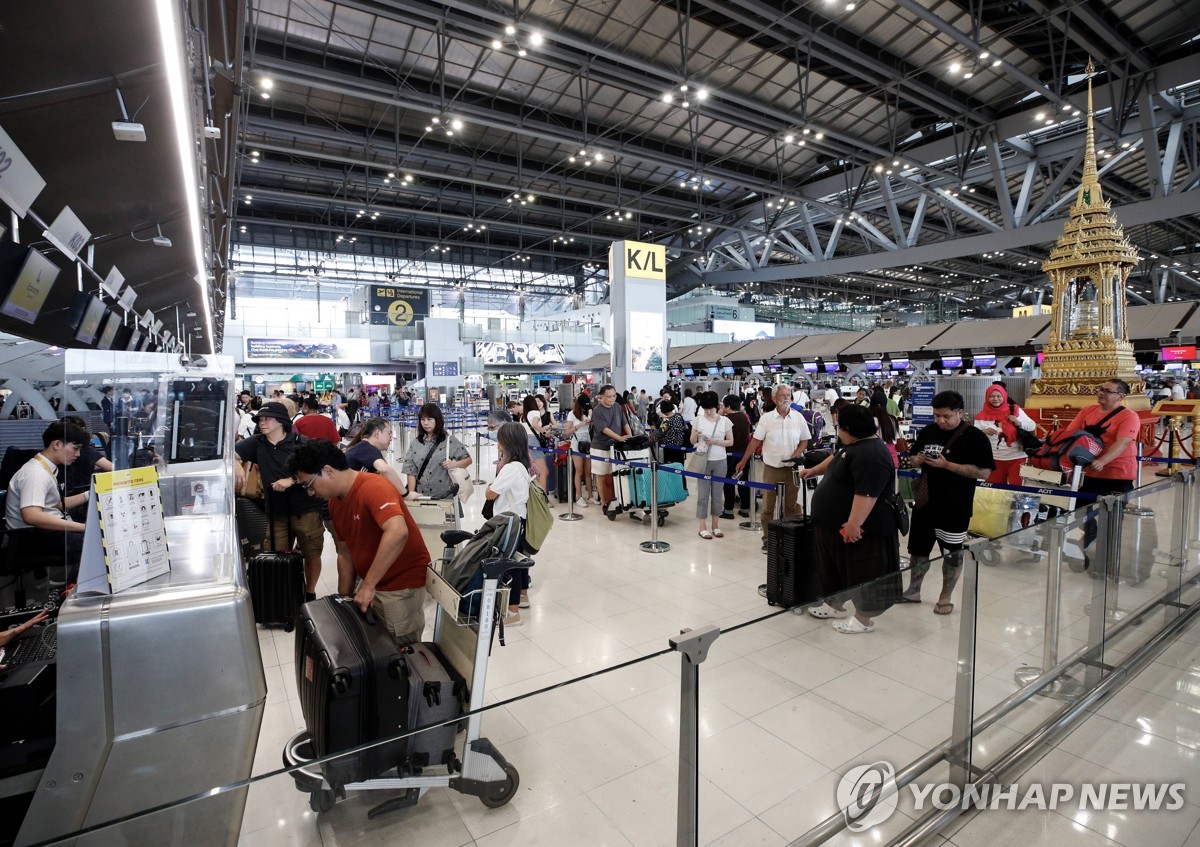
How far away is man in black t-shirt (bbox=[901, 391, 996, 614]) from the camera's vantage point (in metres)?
3.89

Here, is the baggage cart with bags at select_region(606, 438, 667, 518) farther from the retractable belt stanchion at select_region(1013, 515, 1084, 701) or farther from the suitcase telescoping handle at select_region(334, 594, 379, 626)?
the suitcase telescoping handle at select_region(334, 594, 379, 626)

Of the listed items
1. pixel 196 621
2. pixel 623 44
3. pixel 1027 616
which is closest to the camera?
pixel 196 621

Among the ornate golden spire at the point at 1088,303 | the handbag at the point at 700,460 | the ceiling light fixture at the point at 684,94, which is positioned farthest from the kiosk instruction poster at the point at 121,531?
the ceiling light fixture at the point at 684,94

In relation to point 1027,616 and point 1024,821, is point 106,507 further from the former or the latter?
point 1027,616

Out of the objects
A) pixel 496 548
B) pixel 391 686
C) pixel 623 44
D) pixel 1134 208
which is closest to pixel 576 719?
pixel 391 686

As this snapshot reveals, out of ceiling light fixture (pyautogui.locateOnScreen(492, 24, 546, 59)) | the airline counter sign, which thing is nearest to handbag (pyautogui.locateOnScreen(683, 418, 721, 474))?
ceiling light fixture (pyautogui.locateOnScreen(492, 24, 546, 59))

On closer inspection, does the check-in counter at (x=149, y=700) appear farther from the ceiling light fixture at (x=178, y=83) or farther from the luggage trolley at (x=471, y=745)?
the ceiling light fixture at (x=178, y=83)

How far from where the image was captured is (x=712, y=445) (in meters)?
6.52

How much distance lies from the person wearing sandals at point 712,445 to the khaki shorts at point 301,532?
387cm

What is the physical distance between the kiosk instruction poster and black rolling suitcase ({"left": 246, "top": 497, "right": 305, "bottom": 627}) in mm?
2221

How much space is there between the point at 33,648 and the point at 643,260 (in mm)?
17398

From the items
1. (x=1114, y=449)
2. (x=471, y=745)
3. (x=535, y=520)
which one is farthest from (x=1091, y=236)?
(x=471, y=745)

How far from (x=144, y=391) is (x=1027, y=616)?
4030 millimetres

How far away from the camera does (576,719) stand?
2158mm
